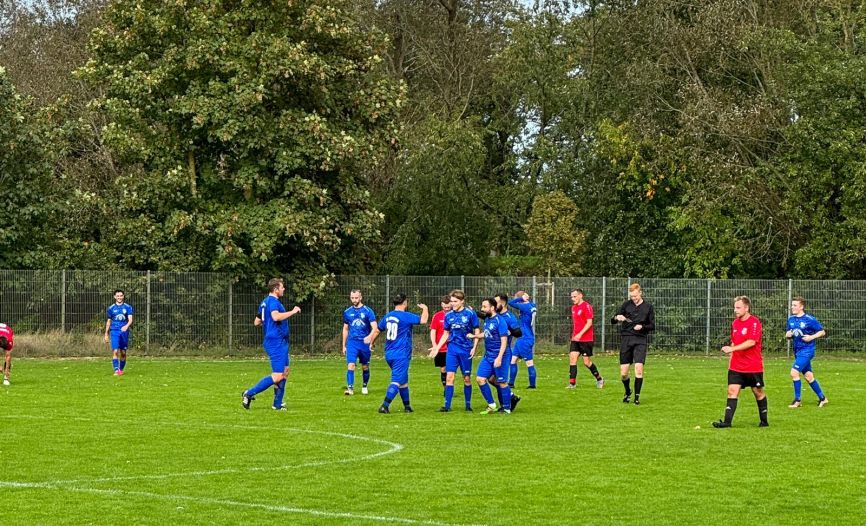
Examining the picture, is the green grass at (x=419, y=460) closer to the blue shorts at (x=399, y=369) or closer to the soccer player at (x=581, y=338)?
the blue shorts at (x=399, y=369)

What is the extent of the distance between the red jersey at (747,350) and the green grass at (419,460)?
2.94ft

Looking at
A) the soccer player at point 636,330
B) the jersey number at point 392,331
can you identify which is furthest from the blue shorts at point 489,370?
the soccer player at point 636,330

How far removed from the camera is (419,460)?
15094mm

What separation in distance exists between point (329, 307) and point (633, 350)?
18.5m

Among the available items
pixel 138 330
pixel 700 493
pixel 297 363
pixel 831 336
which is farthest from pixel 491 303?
pixel 831 336

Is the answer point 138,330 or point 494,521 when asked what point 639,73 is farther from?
point 494,521

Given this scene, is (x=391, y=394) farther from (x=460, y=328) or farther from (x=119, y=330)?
(x=119, y=330)


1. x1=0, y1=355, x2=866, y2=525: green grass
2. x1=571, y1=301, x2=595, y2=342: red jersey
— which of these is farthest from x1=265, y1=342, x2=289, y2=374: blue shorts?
x1=571, y1=301, x2=595, y2=342: red jersey

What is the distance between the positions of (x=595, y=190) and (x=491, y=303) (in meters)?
28.8

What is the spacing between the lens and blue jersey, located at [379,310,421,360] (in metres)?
20.6

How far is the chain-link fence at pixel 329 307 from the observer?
3734 centimetres

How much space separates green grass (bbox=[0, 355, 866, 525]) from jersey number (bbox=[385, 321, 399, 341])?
1.22 metres

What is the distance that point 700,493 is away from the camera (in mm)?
12977

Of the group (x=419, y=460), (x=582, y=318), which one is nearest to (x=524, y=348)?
(x=582, y=318)
